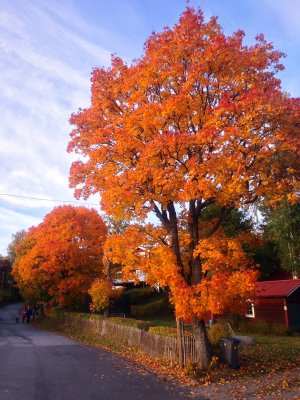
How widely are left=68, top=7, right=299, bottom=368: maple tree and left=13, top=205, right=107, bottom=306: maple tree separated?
2025 centimetres

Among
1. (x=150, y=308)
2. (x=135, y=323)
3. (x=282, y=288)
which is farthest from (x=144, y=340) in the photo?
(x=150, y=308)

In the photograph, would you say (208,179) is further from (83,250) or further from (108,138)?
(83,250)

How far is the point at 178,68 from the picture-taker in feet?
39.0

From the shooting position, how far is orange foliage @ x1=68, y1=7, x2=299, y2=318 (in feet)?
34.9

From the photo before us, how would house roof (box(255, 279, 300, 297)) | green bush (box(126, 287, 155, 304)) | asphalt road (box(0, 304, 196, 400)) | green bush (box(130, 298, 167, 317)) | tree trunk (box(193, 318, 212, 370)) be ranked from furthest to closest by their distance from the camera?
1. green bush (box(126, 287, 155, 304))
2. green bush (box(130, 298, 167, 317))
3. house roof (box(255, 279, 300, 297))
4. tree trunk (box(193, 318, 212, 370))
5. asphalt road (box(0, 304, 196, 400))

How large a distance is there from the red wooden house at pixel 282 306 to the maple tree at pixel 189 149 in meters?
16.8

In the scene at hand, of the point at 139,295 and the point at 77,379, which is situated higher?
the point at 139,295

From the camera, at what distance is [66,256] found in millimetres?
33594

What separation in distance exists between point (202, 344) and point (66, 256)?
23.0 metres

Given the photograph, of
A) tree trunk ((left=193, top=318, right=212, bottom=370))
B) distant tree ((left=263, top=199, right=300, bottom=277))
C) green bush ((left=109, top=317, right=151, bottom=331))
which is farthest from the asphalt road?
distant tree ((left=263, top=199, right=300, bottom=277))

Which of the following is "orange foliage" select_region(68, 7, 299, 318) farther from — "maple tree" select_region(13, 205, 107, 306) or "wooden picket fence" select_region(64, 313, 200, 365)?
"maple tree" select_region(13, 205, 107, 306)

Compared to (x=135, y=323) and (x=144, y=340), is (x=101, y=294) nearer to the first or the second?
(x=135, y=323)

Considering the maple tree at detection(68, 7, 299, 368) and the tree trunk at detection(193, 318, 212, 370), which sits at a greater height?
the maple tree at detection(68, 7, 299, 368)

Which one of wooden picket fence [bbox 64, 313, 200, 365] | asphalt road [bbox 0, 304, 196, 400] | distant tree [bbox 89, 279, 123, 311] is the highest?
distant tree [bbox 89, 279, 123, 311]
